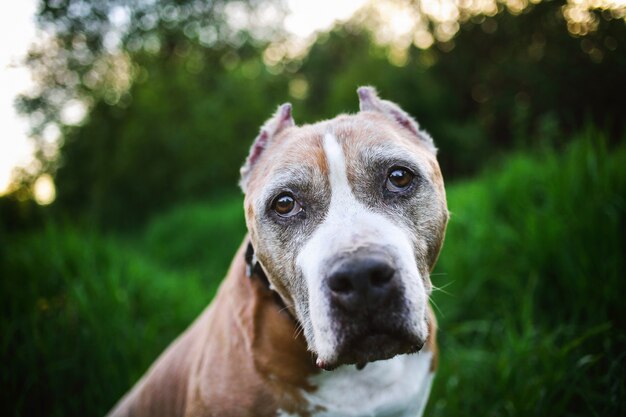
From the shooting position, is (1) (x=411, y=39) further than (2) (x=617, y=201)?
Yes

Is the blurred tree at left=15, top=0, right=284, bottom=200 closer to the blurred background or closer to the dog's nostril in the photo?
the blurred background

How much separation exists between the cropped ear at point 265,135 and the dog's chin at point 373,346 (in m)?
1.12

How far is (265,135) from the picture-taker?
2410 mm

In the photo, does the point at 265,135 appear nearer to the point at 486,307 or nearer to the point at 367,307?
the point at 367,307

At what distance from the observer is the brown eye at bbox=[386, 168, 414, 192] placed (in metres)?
1.93

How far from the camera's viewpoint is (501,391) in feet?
9.31

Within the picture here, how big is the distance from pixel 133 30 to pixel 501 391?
1469cm

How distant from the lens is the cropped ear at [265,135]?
2.39m

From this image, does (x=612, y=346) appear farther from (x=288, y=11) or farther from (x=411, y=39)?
(x=288, y=11)

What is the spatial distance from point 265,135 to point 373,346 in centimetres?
132

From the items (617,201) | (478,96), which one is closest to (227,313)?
(617,201)

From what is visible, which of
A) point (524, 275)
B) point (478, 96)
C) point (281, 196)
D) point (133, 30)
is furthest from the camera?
point (478, 96)

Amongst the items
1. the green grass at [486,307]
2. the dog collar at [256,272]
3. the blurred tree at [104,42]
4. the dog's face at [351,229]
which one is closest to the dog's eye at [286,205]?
the dog's face at [351,229]

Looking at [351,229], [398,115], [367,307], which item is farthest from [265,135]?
[367,307]
